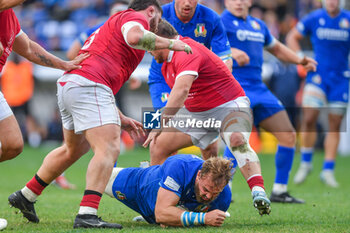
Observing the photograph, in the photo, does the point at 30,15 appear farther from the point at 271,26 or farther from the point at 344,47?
the point at 344,47

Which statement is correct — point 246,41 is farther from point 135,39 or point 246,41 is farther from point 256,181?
point 135,39

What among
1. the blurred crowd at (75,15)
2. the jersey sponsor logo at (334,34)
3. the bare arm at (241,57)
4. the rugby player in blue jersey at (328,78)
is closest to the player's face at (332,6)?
the rugby player in blue jersey at (328,78)

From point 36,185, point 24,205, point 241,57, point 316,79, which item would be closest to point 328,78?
point 316,79

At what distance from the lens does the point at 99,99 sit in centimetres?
554

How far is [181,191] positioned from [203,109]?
4.35 feet

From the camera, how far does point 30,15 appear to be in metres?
20.2

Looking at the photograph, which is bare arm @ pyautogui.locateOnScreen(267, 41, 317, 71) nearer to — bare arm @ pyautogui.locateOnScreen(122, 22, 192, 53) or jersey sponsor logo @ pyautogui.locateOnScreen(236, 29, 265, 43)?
jersey sponsor logo @ pyautogui.locateOnScreen(236, 29, 265, 43)

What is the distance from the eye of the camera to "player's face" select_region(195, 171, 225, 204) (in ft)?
17.4

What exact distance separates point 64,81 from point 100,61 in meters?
0.37

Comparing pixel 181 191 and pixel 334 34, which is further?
pixel 334 34

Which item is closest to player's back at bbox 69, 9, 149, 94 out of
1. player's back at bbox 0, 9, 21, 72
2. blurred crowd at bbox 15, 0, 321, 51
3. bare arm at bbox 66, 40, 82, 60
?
player's back at bbox 0, 9, 21, 72

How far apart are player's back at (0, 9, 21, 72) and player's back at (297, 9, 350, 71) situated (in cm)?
660

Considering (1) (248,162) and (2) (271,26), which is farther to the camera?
(2) (271,26)

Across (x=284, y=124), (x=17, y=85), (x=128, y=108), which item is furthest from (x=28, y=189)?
(x=128, y=108)
